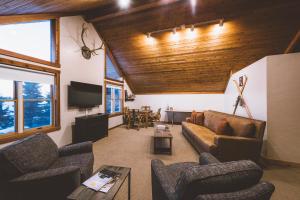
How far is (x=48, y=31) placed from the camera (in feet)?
11.5

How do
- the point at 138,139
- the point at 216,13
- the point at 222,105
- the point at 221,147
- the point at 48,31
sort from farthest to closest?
the point at 222,105, the point at 138,139, the point at 216,13, the point at 48,31, the point at 221,147

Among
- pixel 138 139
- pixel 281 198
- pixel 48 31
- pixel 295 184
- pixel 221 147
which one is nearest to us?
pixel 281 198

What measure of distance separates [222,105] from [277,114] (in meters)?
4.00

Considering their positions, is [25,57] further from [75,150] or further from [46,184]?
[46,184]

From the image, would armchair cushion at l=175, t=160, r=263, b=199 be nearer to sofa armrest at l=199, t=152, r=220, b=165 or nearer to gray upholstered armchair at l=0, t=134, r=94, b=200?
sofa armrest at l=199, t=152, r=220, b=165

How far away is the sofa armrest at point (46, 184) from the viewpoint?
56.6 inches

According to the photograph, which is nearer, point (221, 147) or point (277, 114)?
point (221, 147)

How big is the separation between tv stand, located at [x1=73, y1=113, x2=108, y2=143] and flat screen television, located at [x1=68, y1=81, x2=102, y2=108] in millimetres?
424

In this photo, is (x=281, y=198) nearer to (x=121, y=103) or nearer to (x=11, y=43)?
(x=11, y=43)

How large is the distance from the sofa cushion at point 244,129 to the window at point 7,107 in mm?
4511

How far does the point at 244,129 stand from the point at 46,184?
3.25 meters

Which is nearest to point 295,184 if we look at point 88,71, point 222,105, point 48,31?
point 222,105

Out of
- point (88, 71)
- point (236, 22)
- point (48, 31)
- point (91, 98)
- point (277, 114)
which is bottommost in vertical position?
point (277, 114)

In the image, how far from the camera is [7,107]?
271cm
